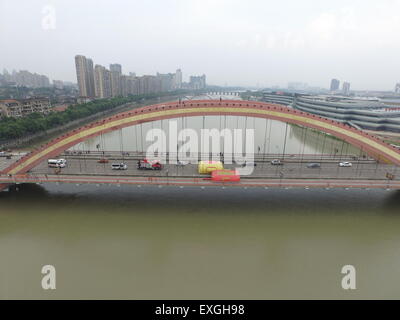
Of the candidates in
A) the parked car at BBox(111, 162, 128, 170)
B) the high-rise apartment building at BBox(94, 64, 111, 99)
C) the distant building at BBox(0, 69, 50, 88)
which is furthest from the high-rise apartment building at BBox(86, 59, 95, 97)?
the parked car at BBox(111, 162, 128, 170)

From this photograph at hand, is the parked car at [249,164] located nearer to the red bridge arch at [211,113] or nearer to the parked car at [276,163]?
the parked car at [276,163]

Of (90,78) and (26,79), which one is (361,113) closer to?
(90,78)

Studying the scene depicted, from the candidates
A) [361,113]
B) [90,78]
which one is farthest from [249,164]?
[90,78]

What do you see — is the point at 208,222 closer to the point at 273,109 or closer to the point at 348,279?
the point at 348,279

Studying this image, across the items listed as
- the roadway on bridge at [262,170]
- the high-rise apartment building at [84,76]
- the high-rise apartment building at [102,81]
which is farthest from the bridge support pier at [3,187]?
the high-rise apartment building at [84,76]

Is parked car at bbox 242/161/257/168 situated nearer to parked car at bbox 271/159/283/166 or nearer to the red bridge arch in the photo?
parked car at bbox 271/159/283/166

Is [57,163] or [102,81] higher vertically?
[102,81]
